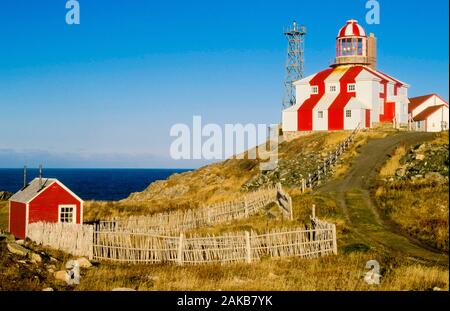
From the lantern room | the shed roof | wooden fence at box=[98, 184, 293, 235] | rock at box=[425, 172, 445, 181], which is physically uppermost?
the lantern room

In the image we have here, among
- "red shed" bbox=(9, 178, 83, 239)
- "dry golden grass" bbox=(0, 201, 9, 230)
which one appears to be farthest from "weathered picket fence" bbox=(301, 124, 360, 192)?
"dry golden grass" bbox=(0, 201, 9, 230)

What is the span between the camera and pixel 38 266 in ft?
61.2

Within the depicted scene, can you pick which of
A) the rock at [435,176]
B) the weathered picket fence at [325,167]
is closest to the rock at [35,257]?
the weathered picket fence at [325,167]

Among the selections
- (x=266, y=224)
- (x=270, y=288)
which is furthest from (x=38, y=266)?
(x=266, y=224)

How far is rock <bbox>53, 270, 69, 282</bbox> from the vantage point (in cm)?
1714

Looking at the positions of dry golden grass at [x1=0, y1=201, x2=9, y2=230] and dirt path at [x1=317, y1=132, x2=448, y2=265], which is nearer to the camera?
dirt path at [x1=317, y1=132, x2=448, y2=265]

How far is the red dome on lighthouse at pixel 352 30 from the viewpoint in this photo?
57188mm

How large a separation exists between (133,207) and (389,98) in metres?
30.2

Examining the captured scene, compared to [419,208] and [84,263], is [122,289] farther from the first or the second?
[419,208]

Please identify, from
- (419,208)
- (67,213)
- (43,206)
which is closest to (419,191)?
(419,208)

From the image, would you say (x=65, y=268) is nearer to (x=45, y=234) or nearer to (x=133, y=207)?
(x=45, y=234)

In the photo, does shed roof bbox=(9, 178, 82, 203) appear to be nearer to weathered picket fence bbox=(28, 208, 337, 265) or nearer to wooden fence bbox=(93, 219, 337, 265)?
weathered picket fence bbox=(28, 208, 337, 265)

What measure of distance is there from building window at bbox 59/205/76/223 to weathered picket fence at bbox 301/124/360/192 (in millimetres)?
13038

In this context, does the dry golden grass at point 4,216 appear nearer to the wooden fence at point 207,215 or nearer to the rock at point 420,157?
the wooden fence at point 207,215
